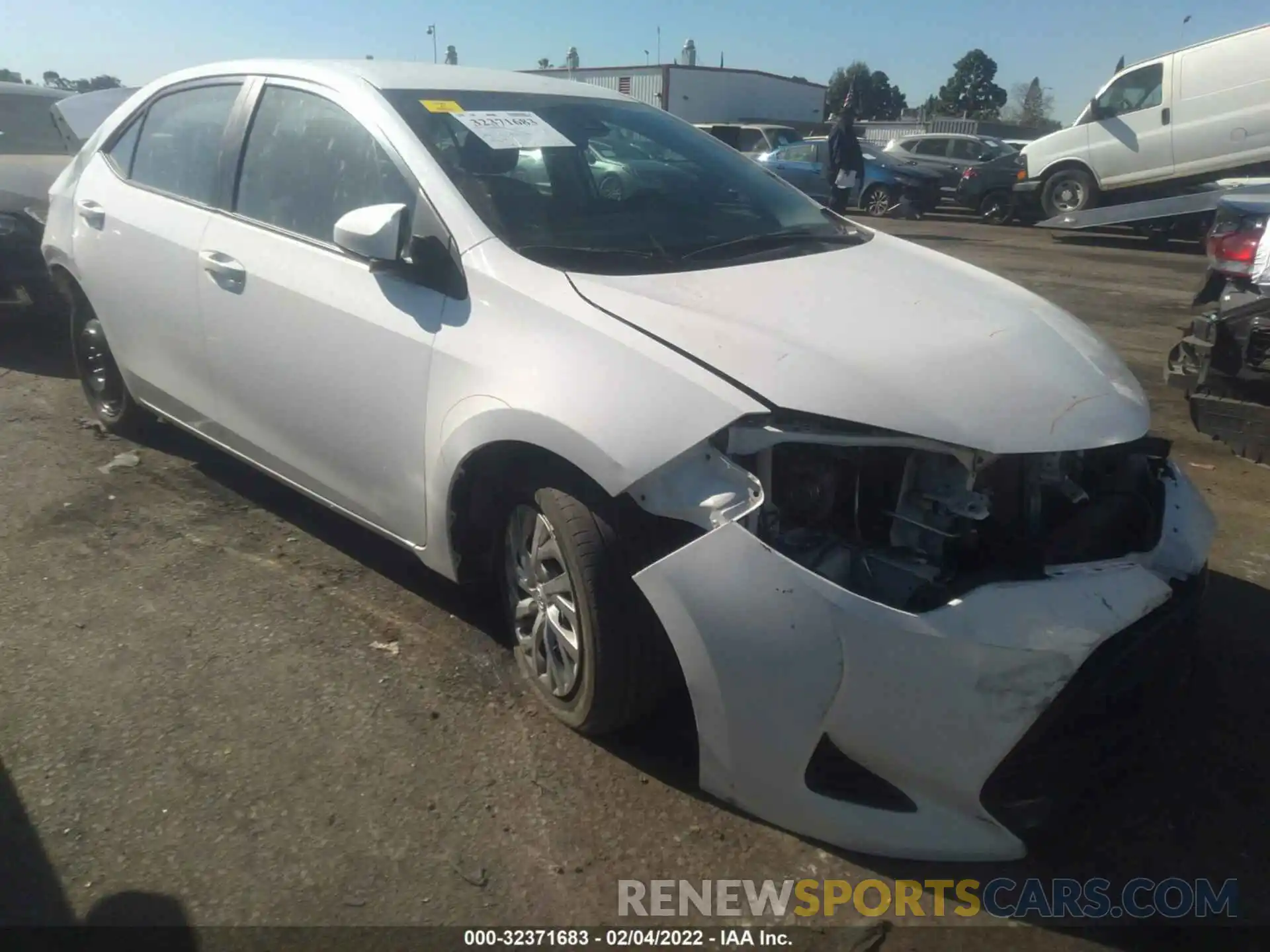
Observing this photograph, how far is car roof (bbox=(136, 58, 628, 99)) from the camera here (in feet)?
11.0

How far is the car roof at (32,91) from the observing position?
8.52 m

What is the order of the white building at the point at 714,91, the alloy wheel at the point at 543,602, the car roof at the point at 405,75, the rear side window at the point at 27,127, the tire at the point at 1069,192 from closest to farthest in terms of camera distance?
the alloy wheel at the point at 543,602
the car roof at the point at 405,75
the rear side window at the point at 27,127
the tire at the point at 1069,192
the white building at the point at 714,91

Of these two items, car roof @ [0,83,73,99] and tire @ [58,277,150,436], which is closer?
tire @ [58,277,150,436]

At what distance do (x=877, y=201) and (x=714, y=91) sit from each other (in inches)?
617

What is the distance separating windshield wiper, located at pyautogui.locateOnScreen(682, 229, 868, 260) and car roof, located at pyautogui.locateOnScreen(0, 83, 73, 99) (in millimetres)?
7787

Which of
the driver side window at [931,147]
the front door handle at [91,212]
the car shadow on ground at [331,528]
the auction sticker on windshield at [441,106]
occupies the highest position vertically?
the auction sticker on windshield at [441,106]

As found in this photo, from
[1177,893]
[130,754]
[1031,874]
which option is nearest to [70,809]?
[130,754]

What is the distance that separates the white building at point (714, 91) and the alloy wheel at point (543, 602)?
2711 cm

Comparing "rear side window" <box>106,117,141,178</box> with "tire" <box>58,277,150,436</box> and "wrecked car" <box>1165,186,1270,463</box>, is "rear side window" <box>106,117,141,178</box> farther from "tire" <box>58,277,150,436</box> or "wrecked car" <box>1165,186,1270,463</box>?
"wrecked car" <box>1165,186,1270,463</box>

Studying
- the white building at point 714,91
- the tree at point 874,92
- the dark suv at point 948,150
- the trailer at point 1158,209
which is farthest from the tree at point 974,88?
the trailer at point 1158,209

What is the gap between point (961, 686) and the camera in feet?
6.89

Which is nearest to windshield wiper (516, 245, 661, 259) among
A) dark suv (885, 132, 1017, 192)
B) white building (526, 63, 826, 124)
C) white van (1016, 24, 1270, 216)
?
white van (1016, 24, 1270, 216)

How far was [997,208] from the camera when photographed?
59.0ft
